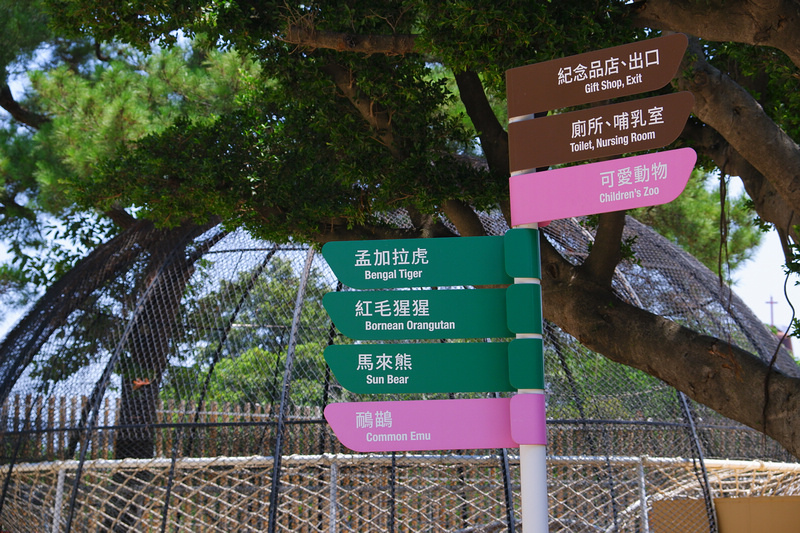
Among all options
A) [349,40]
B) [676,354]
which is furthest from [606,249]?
[349,40]

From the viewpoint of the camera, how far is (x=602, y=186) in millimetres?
2414

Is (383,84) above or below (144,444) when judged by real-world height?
above

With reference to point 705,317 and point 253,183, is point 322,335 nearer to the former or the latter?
point 253,183

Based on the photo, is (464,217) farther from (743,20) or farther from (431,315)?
(431,315)

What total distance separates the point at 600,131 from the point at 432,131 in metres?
2.94

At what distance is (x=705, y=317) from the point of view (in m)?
7.62

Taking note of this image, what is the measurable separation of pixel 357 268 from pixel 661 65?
1251 millimetres

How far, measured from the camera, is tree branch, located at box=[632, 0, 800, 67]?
352 cm

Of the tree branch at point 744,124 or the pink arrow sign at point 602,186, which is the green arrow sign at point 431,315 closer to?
the pink arrow sign at point 602,186

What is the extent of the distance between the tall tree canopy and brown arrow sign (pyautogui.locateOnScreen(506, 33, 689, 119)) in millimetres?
1252

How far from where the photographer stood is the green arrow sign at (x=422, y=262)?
2623mm

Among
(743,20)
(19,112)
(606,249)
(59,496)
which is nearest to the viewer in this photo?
(743,20)

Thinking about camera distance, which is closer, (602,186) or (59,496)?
(602,186)

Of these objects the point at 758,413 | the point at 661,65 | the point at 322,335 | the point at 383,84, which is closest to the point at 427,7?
the point at 383,84
